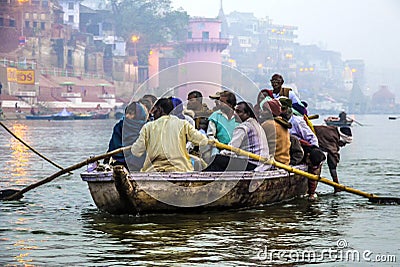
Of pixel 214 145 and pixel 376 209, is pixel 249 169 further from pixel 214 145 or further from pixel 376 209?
pixel 376 209

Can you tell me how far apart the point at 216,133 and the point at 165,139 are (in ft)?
3.67

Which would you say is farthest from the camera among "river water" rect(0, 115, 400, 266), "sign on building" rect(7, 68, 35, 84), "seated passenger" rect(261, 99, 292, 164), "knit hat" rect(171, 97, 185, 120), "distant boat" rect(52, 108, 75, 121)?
→ "sign on building" rect(7, 68, 35, 84)

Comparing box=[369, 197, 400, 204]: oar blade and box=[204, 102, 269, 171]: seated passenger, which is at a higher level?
box=[204, 102, 269, 171]: seated passenger

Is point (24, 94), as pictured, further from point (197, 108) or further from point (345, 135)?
point (197, 108)

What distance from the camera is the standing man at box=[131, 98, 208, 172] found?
912cm

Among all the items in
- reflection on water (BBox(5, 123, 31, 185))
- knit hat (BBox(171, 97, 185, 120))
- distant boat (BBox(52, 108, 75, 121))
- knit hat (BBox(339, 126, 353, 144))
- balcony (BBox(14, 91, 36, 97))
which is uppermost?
knit hat (BBox(171, 97, 185, 120))

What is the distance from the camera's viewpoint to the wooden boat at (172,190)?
906 cm

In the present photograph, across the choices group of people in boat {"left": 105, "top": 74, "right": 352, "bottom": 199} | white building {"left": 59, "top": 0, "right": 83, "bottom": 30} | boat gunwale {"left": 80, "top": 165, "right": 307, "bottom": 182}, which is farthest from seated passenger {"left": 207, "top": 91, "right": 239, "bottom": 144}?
white building {"left": 59, "top": 0, "right": 83, "bottom": 30}

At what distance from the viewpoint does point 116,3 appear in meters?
109

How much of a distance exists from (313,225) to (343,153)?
16.5m

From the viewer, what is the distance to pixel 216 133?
10.1 meters

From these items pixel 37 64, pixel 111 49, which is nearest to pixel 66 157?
pixel 37 64

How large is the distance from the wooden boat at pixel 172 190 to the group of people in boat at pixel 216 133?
0.64ft

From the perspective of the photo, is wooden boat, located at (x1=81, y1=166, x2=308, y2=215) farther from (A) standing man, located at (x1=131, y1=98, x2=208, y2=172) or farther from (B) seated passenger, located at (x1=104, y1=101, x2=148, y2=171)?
(B) seated passenger, located at (x1=104, y1=101, x2=148, y2=171)
